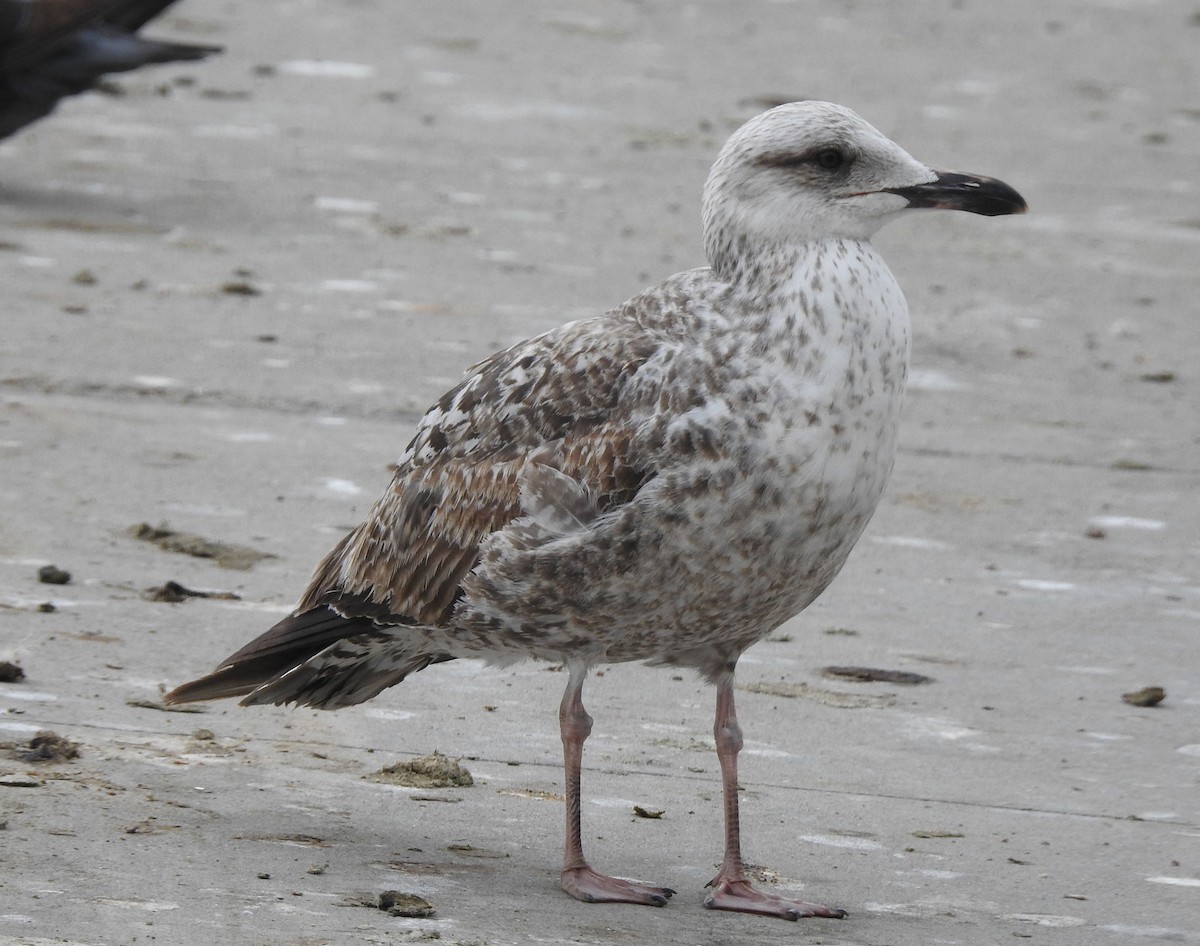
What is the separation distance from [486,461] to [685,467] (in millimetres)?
576

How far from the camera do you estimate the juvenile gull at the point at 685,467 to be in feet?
14.5

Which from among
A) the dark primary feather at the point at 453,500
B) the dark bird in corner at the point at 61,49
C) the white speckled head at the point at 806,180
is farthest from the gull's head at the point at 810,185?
the dark bird in corner at the point at 61,49

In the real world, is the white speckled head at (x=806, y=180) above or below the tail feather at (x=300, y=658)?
above

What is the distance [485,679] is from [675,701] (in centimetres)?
53

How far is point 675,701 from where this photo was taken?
5844 mm

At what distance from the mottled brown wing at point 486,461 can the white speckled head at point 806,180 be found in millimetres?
353

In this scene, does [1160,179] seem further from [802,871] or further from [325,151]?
[802,871]

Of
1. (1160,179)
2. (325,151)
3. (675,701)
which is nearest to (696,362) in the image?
(675,701)

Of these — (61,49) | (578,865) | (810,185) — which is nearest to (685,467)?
(810,185)

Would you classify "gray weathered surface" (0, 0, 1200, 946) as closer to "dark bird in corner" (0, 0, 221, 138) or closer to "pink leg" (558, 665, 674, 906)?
"pink leg" (558, 665, 674, 906)

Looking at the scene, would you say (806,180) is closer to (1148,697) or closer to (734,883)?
(734,883)

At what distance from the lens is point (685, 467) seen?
4.43 m

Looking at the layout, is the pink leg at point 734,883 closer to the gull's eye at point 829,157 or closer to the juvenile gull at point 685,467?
the juvenile gull at point 685,467

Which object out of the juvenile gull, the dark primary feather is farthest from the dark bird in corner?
the juvenile gull
